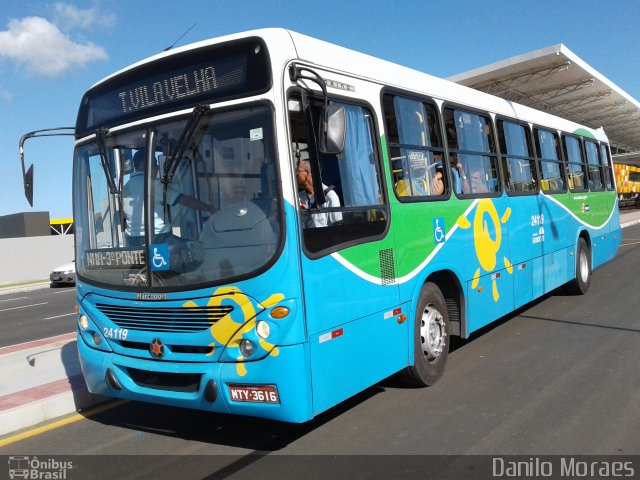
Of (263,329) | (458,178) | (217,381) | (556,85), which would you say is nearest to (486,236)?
(458,178)

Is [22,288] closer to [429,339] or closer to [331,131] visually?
[429,339]

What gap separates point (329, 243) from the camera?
4.54 m

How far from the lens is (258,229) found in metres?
4.24

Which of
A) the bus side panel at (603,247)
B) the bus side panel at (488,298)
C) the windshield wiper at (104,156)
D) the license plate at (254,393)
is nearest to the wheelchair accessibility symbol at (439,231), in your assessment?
the bus side panel at (488,298)

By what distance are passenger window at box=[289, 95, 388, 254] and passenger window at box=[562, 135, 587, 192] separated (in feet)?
21.8

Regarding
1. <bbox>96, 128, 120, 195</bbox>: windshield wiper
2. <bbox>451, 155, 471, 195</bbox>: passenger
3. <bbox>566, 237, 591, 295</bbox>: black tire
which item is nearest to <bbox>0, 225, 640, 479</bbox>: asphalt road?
<bbox>451, 155, 471, 195</bbox>: passenger

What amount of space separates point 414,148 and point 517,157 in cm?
315

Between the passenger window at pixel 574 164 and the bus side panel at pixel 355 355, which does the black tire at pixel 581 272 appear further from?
the bus side panel at pixel 355 355

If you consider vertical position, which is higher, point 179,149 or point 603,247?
point 179,149

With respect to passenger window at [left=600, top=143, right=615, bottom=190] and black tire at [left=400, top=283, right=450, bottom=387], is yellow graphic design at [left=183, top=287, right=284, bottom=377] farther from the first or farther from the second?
passenger window at [left=600, top=143, right=615, bottom=190]

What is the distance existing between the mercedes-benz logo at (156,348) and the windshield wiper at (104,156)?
4.27 ft

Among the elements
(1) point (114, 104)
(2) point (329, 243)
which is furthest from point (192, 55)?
(2) point (329, 243)

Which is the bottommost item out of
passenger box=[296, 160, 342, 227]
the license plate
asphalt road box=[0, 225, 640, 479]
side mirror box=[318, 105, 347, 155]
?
asphalt road box=[0, 225, 640, 479]

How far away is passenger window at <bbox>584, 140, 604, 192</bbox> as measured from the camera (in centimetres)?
1193
